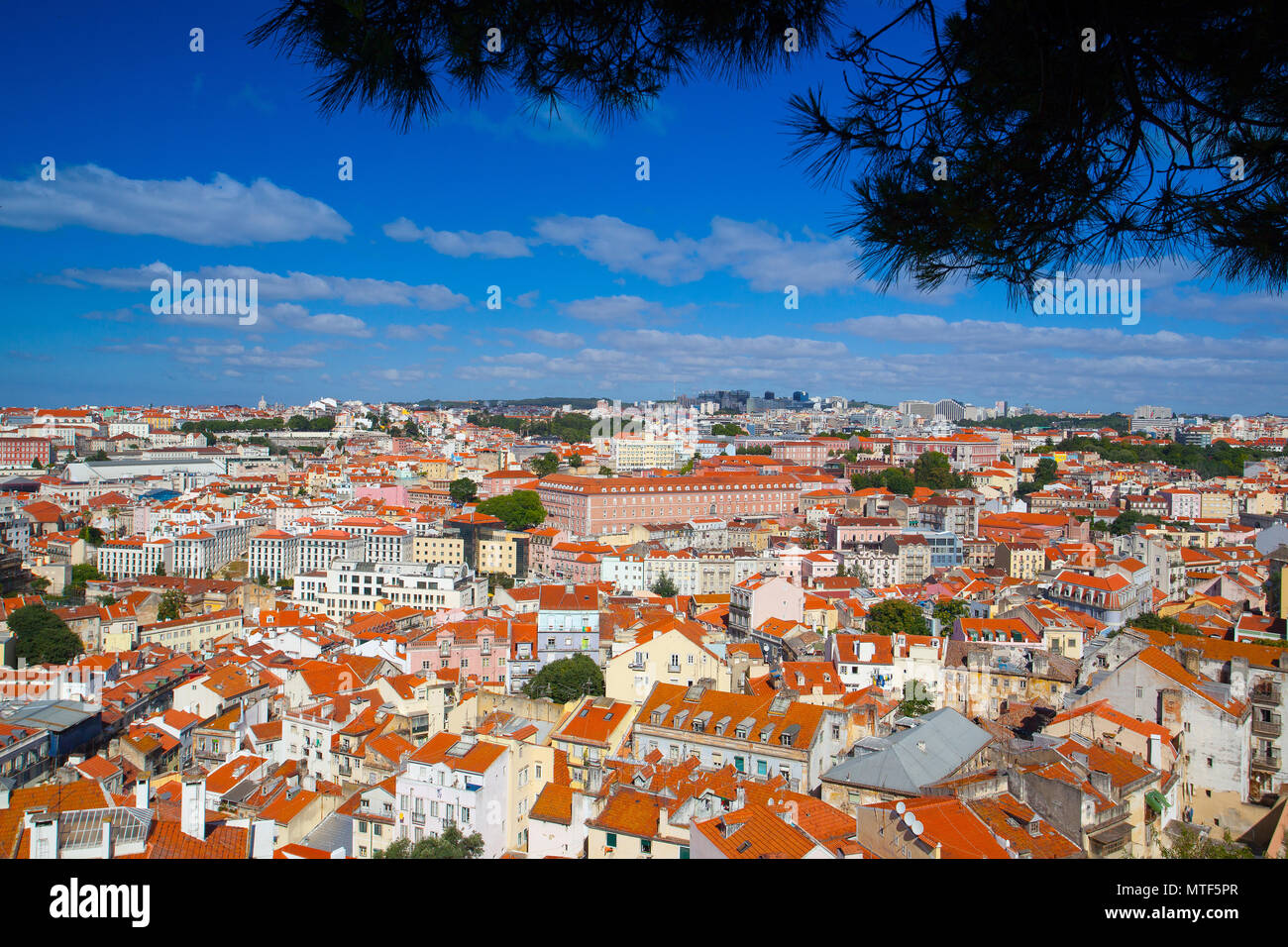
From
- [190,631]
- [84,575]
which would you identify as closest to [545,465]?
[84,575]

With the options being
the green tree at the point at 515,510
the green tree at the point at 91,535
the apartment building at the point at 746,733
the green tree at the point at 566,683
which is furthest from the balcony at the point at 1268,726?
the green tree at the point at 91,535

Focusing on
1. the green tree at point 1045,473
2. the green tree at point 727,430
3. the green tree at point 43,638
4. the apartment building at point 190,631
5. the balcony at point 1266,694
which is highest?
the green tree at point 727,430

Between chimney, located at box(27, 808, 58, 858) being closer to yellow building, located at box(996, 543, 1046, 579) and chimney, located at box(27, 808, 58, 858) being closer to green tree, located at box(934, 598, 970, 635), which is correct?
green tree, located at box(934, 598, 970, 635)

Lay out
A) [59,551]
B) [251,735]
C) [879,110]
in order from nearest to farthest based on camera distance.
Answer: [879,110] → [251,735] → [59,551]

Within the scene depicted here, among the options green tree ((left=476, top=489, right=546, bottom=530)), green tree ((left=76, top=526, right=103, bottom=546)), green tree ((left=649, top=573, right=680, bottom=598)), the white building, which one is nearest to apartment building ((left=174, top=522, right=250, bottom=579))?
green tree ((left=76, top=526, right=103, bottom=546))

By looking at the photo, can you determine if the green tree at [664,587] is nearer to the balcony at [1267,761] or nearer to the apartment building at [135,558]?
the apartment building at [135,558]
